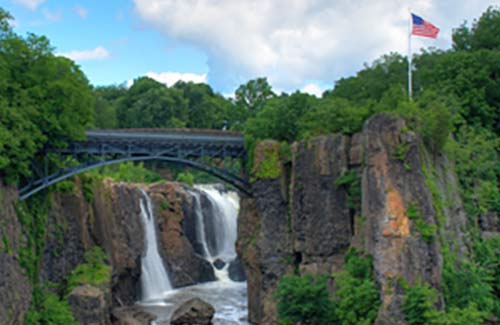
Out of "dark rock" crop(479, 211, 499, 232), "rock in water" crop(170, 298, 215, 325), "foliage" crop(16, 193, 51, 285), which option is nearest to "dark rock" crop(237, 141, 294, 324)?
"rock in water" crop(170, 298, 215, 325)

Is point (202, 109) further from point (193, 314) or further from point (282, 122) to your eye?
point (193, 314)

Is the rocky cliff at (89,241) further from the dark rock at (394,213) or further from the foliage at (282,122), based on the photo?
the dark rock at (394,213)

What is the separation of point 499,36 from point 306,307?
64.8 ft

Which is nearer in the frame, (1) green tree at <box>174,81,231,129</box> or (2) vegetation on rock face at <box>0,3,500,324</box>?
(2) vegetation on rock face at <box>0,3,500,324</box>

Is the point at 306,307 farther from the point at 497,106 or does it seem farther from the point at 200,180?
the point at 200,180

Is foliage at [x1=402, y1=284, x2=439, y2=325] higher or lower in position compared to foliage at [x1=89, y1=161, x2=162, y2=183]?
lower

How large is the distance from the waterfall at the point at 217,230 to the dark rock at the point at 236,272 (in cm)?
38

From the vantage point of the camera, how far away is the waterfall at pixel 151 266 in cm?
3541

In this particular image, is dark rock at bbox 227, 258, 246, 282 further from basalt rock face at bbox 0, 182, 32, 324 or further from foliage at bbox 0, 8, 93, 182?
basalt rock face at bbox 0, 182, 32, 324

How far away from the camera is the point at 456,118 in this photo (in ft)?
88.1

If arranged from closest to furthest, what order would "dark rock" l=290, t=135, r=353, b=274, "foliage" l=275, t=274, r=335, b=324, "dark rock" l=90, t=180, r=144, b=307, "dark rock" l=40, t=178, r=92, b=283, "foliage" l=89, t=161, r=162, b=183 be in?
"foliage" l=275, t=274, r=335, b=324 < "dark rock" l=290, t=135, r=353, b=274 < "dark rock" l=40, t=178, r=92, b=283 < "dark rock" l=90, t=180, r=144, b=307 < "foliage" l=89, t=161, r=162, b=183

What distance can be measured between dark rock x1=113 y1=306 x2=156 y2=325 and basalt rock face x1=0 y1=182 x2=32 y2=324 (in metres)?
6.08

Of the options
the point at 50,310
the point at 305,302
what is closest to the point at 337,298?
the point at 305,302

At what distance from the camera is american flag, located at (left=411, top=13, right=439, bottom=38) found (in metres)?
25.2
